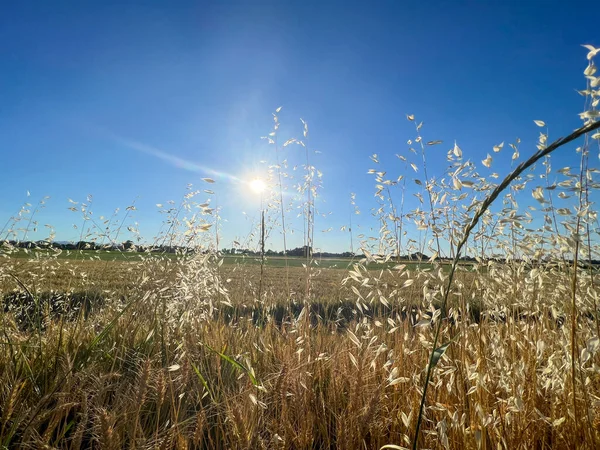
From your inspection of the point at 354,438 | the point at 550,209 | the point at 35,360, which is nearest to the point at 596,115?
the point at 550,209

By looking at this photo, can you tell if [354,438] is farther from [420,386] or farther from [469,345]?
[469,345]

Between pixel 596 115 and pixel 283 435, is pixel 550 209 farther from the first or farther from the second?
pixel 283 435

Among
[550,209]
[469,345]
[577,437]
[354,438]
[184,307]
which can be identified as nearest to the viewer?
[577,437]

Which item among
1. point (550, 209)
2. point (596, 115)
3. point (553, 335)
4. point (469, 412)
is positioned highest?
point (596, 115)

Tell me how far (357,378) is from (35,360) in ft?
6.83

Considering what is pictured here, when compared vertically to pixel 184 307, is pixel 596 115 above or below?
above

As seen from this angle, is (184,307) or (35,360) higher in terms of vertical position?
(184,307)

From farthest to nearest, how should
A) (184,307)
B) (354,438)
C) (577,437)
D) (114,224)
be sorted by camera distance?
(114,224) → (184,307) → (354,438) → (577,437)

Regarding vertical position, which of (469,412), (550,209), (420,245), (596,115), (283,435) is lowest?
(283,435)

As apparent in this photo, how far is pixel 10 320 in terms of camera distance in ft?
12.3

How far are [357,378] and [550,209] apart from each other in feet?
4.39

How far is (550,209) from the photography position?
192cm

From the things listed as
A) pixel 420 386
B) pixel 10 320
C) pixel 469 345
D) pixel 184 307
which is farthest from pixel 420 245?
pixel 10 320

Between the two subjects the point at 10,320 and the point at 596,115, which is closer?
the point at 596,115
